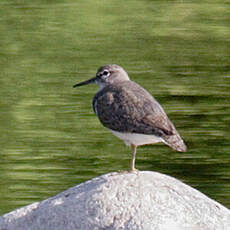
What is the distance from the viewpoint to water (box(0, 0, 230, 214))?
8422 millimetres

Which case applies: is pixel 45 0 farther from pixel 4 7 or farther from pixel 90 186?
pixel 90 186

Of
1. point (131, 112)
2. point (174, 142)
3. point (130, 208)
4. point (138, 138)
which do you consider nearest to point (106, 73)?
point (131, 112)

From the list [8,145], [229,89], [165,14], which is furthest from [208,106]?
[8,145]

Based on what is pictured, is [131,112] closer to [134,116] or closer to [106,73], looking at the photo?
[134,116]

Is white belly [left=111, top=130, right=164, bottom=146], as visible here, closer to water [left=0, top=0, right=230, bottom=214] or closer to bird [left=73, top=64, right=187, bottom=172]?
bird [left=73, top=64, right=187, bottom=172]

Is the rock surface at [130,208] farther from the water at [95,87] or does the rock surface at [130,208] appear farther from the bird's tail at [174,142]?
the water at [95,87]

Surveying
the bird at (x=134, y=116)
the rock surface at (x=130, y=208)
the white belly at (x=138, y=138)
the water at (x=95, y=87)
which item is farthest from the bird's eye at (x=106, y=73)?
the water at (x=95, y=87)

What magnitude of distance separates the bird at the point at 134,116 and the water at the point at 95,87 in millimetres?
2516

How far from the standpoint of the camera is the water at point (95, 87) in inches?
332

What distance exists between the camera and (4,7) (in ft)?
33.2

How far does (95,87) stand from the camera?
9.43m

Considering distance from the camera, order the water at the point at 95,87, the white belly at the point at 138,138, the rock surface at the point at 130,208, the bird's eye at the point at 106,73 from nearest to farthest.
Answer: the rock surface at the point at 130,208, the white belly at the point at 138,138, the bird's eye at the point at 106,73, the water at the point at 95,87

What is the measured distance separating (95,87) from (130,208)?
4.07m

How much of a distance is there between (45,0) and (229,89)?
2.76m
